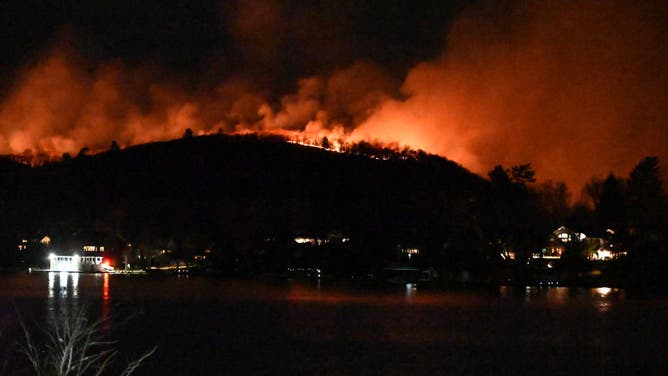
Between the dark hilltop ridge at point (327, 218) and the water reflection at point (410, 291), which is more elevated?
the dark hilltop ridge at point (327, 218)

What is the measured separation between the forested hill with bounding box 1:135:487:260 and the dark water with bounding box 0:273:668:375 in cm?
2449

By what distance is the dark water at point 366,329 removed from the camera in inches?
1041

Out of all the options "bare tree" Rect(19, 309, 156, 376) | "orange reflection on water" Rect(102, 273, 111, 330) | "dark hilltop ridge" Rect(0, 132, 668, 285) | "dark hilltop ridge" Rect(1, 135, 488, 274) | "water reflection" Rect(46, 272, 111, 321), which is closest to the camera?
"bare tree" Rect(19, 309, 156, 376)

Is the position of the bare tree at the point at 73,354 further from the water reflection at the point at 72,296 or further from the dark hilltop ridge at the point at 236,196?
the dark hilltop ridge at the point at 236,196

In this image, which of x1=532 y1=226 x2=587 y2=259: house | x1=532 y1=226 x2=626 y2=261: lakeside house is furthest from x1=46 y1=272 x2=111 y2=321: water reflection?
x1=532 y1=226 x2=587 y2=259: house

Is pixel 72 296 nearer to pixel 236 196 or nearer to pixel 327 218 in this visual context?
pixel 327 218

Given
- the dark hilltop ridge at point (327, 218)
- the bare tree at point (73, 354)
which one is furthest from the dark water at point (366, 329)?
the dark hilltop ridge at point (327, 218)

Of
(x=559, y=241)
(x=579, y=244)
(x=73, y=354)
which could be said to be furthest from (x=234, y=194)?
(x=73, y=354)

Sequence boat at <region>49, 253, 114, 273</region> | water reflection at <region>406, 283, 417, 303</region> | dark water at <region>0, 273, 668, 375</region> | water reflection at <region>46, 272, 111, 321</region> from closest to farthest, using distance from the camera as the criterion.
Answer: dark water at <region>0, 273, 668, 375</region> → water reflection at <region>46, 272, 111, 321</region> → water reflection at <region>406, 283, 417, 303</region> → boat at <region>49, 253, 114, 273</region>

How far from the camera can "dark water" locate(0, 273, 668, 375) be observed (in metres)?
26.5

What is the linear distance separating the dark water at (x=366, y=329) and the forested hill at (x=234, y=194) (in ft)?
80.3

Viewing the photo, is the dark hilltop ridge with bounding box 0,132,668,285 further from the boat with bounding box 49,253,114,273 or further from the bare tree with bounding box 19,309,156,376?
the bare tree with bounding box 19,309,156,376

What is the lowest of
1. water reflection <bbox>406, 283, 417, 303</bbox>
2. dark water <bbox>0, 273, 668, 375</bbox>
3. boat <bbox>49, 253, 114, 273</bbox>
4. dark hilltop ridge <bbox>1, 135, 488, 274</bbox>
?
dark water <bbox>0, 273, 668, 375</bbox>

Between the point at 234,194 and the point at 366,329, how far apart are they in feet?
315
